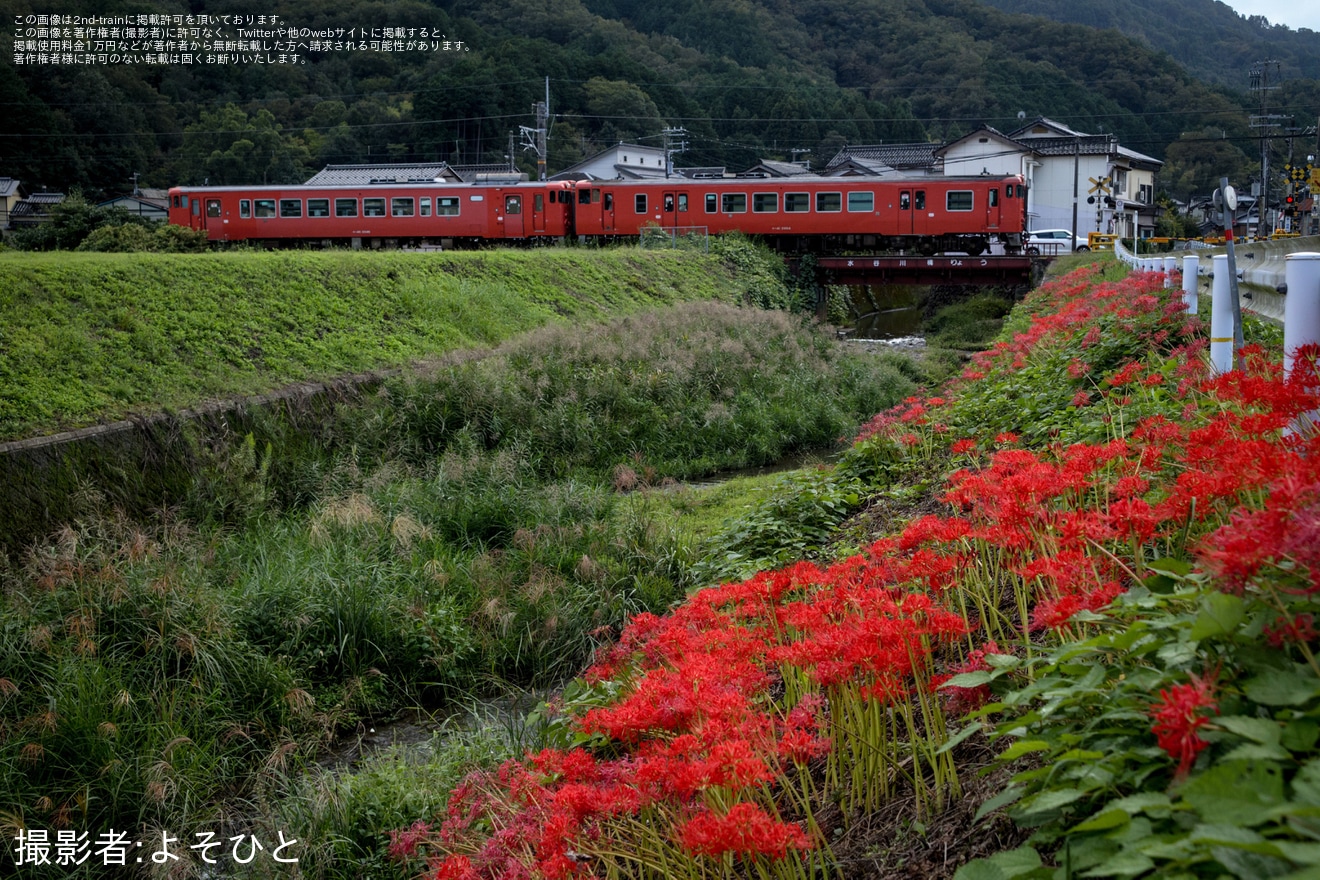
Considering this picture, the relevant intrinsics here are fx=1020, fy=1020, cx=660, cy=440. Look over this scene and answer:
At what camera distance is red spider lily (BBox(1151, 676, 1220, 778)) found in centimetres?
157

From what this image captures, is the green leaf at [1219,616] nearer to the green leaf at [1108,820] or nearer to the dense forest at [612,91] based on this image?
the green leaf at [1108,820]

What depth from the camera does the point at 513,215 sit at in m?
28.8

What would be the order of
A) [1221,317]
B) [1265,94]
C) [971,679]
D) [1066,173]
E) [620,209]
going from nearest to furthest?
[971,679], [1221,317], [620,209], [1265,94], [1066,173]

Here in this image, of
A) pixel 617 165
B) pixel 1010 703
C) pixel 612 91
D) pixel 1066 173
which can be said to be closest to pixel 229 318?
pixel 1010 703

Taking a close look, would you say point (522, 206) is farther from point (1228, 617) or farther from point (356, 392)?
point (1228, 617)

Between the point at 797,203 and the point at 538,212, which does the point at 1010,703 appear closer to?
the point at 797,203

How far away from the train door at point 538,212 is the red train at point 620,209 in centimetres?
3

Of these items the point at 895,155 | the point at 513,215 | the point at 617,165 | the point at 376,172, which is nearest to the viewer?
the point at 513,215

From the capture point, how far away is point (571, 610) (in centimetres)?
723

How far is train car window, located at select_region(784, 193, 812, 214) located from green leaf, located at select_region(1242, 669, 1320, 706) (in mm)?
28141

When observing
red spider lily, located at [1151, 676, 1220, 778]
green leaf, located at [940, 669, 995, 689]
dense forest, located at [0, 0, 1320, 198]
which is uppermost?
dense forest, located at [0, 0, 1320, 198]

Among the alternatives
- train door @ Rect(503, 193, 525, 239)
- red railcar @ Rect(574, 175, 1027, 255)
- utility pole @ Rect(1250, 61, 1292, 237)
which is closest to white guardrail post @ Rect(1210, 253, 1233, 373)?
red railcar @ Rect(574, 175, 1027, 255)

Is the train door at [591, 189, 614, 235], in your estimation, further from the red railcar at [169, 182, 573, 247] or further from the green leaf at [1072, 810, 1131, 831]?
the green leaf at [1072, 810, 1131, 831]

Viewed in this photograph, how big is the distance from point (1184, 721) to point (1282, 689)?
0.66 ft
